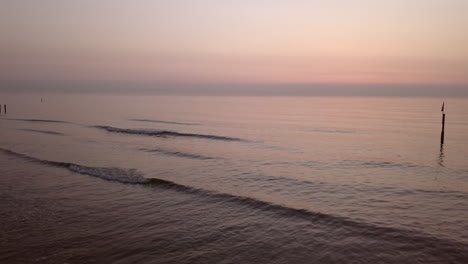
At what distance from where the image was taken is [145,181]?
19453mm

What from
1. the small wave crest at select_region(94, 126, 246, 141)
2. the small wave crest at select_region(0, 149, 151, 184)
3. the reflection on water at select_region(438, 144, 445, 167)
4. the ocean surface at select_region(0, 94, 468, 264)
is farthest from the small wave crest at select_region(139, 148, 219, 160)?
the reflection on water at select_region(438, 144, 445, 167)

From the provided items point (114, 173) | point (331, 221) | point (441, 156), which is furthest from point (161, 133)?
point (331, 221)

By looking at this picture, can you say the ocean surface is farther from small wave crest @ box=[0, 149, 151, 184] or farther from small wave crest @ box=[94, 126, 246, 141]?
small wave crest @ box=[94, 126, 246, 141]

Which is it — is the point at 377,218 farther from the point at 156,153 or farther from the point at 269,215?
the point at 156,153

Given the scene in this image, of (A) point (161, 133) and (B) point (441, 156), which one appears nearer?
(B) point (441, 156)

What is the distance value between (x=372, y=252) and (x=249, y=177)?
37.2 feet

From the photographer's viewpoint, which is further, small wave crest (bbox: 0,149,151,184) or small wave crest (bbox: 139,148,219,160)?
small wave crest (bbox: 139,148,219,160)

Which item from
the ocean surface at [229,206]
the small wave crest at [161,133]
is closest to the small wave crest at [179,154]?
the ocean surface at [229,206]

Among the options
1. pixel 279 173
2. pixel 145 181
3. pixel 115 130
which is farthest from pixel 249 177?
pixel 115 130

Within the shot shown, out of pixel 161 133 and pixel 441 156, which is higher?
pixel 441 156

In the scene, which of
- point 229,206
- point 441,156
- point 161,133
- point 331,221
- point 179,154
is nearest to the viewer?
point 331,221

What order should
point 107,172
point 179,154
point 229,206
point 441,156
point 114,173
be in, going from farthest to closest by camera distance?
point 441,156 → point 179,154 → point 107,172 → point 114,173 → point 229,206

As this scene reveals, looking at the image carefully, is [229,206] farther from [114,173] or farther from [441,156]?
[441,156]

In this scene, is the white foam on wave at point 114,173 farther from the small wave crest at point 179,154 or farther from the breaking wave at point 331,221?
the small wave crest at point 179,154
